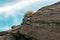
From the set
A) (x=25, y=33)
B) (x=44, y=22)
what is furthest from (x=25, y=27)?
(x=44, y=22)

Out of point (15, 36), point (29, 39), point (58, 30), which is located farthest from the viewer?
point (15, 36)

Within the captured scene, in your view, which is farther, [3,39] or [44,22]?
Result: [3,39]

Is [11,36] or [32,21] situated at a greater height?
[32,21]

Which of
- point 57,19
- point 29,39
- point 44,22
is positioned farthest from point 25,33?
point 57,19

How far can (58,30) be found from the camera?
20.7 meters

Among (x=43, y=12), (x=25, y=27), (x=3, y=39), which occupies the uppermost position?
(x=43, y=12)

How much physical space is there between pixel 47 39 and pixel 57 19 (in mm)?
2306

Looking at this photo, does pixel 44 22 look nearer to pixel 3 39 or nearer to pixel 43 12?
pixel 43 12

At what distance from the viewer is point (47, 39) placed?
20766 millimetres

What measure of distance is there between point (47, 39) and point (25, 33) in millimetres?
2688

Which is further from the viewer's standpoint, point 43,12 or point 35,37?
point 43,12

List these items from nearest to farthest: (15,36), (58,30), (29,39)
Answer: (58,30), (29,39), (15,36)

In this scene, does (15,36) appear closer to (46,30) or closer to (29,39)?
(29,39)

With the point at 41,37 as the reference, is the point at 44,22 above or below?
above
